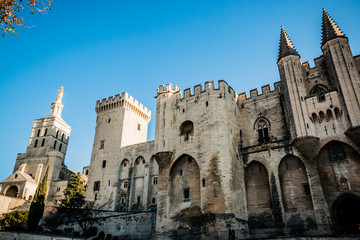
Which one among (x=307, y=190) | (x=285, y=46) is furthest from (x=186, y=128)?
(x=285, y=46)

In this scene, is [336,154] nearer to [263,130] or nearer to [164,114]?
[263,130]

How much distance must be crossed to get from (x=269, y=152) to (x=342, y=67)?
8720 millimetres

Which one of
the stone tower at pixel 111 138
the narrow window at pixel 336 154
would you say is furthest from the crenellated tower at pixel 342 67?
the stone tower at pixel 111 138

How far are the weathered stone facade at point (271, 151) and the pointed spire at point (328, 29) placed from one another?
10 centimetres

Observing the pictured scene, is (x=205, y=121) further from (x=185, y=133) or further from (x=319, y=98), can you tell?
(x=319, y=98)

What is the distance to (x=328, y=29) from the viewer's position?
2500cm

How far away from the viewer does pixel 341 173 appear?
69.3 feet

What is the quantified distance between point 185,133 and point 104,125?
19.0 m

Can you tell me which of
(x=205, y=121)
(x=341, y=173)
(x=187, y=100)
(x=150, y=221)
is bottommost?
(x=150, y=221)

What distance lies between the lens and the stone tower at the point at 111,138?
37750 millimetres

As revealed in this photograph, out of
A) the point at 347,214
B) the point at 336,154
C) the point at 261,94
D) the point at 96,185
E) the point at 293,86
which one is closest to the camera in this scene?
the point at 347,214

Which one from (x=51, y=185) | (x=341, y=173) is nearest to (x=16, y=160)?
(x=51, y=185)

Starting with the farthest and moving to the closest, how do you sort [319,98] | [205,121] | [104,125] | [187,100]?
[104,125] → [187,100] → [205,121] → [319,98]

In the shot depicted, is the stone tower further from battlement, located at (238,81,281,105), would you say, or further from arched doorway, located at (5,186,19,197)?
battlement, located at (238,81,281,105)
